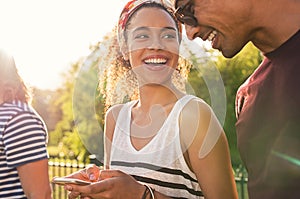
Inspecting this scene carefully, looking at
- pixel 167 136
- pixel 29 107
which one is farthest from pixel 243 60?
pixel 167 136

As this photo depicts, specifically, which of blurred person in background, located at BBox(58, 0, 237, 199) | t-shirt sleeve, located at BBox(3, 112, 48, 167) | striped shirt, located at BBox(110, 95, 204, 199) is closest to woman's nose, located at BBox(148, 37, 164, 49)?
blurred person in background, located at BBox(58, 0, 237, 199)

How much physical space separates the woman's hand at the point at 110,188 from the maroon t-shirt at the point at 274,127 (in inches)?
20.2

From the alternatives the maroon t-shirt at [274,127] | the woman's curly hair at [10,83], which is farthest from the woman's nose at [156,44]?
the woman's curly hair at [10,83]

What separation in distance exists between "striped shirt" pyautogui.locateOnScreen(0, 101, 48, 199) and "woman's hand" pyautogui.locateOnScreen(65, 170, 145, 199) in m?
→ 0.96

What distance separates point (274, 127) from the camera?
2119 millimetres

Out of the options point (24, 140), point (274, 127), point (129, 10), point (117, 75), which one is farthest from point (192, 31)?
point (24, 140)

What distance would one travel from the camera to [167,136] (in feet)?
9.08

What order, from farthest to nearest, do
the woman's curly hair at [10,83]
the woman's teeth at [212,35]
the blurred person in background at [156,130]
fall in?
the woman's curly hair at [10,83], the blurred person in background at [156,130], the woman's teeth at [212,35]

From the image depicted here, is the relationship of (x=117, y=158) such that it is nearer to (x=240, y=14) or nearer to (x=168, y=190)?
(x=168, y=190)

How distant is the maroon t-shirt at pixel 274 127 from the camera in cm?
206

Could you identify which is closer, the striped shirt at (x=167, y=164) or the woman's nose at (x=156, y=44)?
the striped shirt at (x=167, y=164)

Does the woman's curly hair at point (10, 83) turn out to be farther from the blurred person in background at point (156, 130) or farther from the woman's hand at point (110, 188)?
the woman's hand at point (110, 188)

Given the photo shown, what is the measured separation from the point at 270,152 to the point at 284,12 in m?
0.46

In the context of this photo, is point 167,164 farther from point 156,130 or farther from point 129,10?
point 129,10
